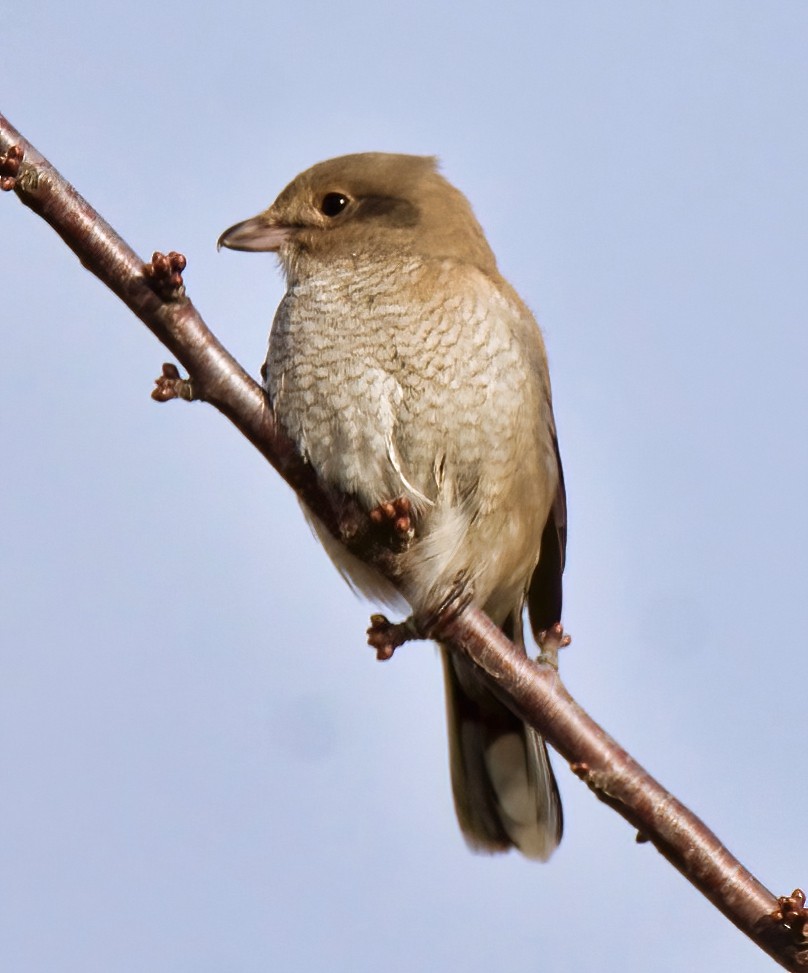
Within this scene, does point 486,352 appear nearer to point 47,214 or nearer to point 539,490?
point 539,490

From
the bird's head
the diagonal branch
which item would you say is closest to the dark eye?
the bird's head

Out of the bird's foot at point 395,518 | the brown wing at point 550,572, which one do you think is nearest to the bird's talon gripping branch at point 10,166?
the bird's foot at point 395,518

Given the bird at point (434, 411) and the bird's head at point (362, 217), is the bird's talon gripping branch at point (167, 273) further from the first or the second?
the bird's head at point (362, 217)

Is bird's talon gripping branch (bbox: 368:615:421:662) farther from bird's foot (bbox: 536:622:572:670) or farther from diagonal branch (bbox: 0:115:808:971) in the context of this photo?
bird's foot (bbox: 536:622:572:670)

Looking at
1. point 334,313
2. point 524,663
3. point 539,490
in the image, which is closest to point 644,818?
point 524,663

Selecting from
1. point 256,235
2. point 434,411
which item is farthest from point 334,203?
point 434,411
